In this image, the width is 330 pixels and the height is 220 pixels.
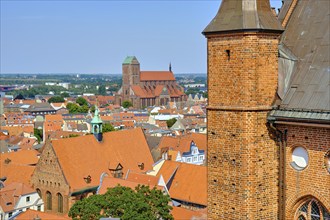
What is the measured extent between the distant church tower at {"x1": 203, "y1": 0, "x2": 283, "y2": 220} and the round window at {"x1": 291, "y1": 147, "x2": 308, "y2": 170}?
54 centimetres

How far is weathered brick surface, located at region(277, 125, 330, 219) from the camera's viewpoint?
12.6m

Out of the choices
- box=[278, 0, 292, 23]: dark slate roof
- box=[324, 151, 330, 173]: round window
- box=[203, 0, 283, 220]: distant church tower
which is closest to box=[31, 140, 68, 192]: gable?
box=[203, 0, 283, 220]: distant church tower

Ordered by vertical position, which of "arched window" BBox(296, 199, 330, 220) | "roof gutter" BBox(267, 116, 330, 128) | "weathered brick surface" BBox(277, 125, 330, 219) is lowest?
"arched window" BBox(296, 199, 330, 220)

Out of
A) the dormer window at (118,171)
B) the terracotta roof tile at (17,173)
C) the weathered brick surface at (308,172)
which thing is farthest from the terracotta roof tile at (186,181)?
the weathered brick surface at (308,172)

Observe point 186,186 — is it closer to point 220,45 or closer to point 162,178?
point 162,178

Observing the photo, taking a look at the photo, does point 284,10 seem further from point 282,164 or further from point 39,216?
point 39,216

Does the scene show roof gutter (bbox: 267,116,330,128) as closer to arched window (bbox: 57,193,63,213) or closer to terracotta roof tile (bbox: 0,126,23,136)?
arched window (bbox: 57,193,63,213)

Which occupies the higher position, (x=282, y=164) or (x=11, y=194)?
(x=282, y=164)

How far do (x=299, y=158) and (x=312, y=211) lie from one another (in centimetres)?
143

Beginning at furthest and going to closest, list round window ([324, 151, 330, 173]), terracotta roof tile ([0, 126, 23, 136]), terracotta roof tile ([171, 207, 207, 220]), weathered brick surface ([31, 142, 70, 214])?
terracotta roof tile ([0, 126, 23, 136]) < weathered brick surface ([31, 142, 70, 214]) < terracotta roof tile ([171, 207, 207, 220]) < round window ([324, 151, 330, 173])

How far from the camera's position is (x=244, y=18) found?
13.4 meters

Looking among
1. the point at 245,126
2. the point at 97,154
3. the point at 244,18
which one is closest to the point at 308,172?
the point at 245,126

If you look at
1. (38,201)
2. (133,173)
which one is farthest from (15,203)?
(133,173)

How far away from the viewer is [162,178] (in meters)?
45.9
